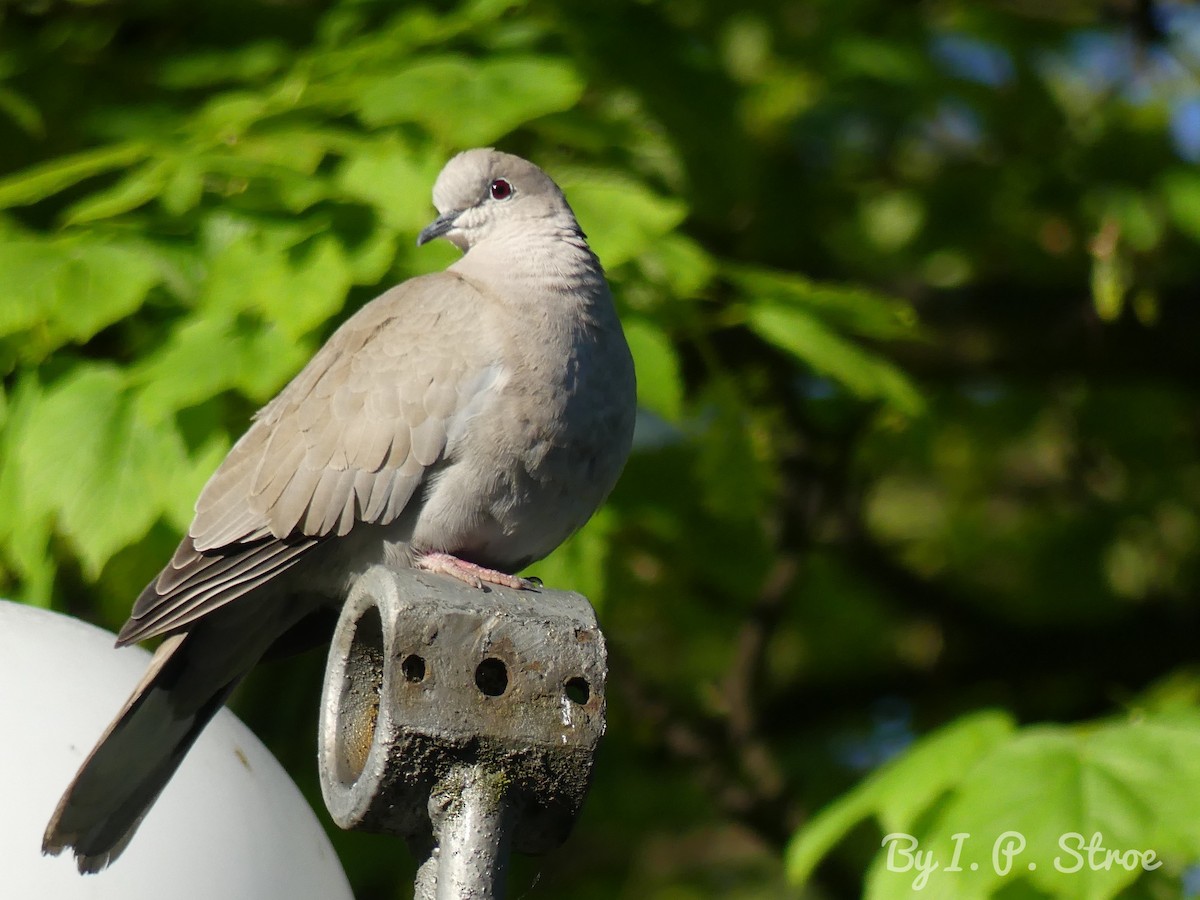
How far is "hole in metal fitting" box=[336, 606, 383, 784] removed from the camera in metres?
1.81

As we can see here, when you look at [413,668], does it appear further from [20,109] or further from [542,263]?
[20,109]

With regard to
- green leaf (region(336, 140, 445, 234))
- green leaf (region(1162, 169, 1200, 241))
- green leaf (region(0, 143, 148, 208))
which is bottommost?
green leaf (region(1162, 169, 1200, 241))

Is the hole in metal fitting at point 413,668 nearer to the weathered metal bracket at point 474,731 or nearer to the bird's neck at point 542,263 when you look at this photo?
the weathered metal bracket at point 474,731

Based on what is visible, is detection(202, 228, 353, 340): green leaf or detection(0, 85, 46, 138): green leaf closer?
detection(202, 228, 353, 340): green leaf

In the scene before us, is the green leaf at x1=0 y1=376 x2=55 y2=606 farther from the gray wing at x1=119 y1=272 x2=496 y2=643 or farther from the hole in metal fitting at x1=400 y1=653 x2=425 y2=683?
the hole in metal fitting at x1=400 y1=653 x2=425 y2=683

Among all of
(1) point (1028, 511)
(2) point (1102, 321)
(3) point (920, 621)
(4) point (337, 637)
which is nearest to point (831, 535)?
(3) point (920, 621)

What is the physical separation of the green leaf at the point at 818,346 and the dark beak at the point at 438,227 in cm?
61

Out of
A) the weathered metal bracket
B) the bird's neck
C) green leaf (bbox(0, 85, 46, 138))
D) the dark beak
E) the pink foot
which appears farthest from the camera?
green leaf (bbox(0, 85, 46, 138))

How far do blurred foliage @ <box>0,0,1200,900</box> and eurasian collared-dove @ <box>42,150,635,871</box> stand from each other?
0.11m

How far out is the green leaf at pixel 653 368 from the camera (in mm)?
2693

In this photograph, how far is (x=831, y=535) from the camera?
17.0ft

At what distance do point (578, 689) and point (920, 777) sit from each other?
1153 millimetres

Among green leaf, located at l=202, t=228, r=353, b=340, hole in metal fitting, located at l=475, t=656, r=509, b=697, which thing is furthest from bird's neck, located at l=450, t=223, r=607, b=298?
hole in metal fitting, located at l=475, t=656, r=509, b=697

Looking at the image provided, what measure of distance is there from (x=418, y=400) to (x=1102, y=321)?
2759 millimetres
